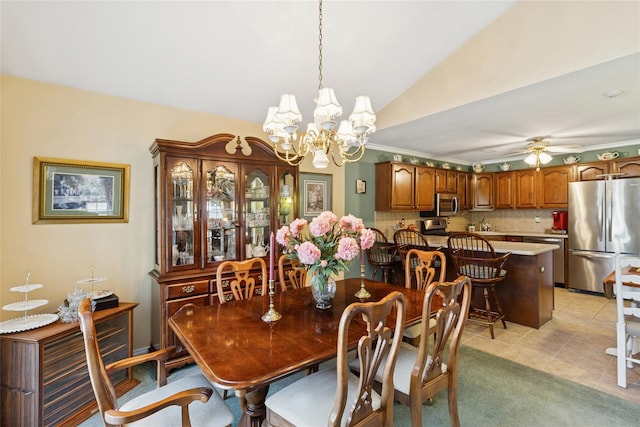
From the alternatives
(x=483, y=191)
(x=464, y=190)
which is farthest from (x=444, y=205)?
(x=483, y=191)

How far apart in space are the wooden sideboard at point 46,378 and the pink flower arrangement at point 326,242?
1647mm

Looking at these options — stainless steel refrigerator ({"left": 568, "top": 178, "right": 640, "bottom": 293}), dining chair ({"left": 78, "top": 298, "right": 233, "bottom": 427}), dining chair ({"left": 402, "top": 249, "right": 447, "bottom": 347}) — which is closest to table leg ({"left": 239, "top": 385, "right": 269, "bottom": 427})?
dining chair ({"left": 78, "top": 298, "right": 233, "bottom": 427})

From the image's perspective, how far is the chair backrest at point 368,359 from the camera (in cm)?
108

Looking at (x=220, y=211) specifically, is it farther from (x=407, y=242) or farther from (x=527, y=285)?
(x=527, y=285)

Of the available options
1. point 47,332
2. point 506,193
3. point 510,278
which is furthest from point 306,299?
point 506,193

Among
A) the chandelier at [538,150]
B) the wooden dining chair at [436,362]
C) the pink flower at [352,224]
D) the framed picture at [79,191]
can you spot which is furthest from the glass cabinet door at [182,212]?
the chandelier at [538,150]

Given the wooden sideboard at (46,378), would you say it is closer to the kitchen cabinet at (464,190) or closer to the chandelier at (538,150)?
the chandelier at (538,150)

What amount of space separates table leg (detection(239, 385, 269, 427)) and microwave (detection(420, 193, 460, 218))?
4.76 m

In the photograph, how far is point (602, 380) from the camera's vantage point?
7.72 feet

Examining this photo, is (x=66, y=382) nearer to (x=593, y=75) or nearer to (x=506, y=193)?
(x=593, y=75)

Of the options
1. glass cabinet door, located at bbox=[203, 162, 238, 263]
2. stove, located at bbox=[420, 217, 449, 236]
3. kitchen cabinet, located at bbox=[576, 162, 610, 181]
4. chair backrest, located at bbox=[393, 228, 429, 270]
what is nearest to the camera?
glass cabinet door, located at bbox=[203, 162, 238, 263]

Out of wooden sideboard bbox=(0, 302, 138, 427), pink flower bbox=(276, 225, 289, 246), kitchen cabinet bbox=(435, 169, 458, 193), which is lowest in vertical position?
wooden sideboard bbox=(0, 302, 138, 427)

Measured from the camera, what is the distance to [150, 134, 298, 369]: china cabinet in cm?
256

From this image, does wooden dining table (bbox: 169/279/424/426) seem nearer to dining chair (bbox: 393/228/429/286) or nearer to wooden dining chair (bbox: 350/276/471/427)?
wooden dining chair (bbox: 350/276/471/427)
